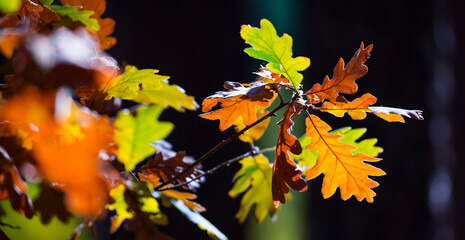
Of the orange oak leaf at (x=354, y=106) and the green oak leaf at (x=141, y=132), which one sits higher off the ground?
the orange oak leaf at (x=354, y=106)

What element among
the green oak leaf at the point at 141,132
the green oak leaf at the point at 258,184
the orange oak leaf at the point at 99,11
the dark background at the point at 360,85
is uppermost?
the orange oak leaf at the point at 99,11

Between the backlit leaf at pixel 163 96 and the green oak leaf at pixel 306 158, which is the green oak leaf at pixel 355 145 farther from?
the backlit leaf at pixel 163 96

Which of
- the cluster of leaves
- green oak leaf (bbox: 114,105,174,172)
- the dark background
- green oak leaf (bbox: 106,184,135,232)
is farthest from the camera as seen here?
the dark background

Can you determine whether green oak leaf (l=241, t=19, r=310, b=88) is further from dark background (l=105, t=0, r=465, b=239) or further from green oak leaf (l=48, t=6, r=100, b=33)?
dark background (l=105, t=0, r=465, b=239)

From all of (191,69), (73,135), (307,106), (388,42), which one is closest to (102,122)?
(73,135)

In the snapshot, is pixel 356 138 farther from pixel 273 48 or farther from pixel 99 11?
pixel 99 11

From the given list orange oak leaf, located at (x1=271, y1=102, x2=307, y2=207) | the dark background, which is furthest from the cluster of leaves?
the dark background

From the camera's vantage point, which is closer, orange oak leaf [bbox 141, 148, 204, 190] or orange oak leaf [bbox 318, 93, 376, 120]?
orange oak leaf [bbox 318, 93, 376, 120]

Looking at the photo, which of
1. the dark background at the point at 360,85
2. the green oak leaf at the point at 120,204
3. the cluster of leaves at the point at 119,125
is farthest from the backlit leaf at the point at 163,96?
the dark background at the point at 360,85
